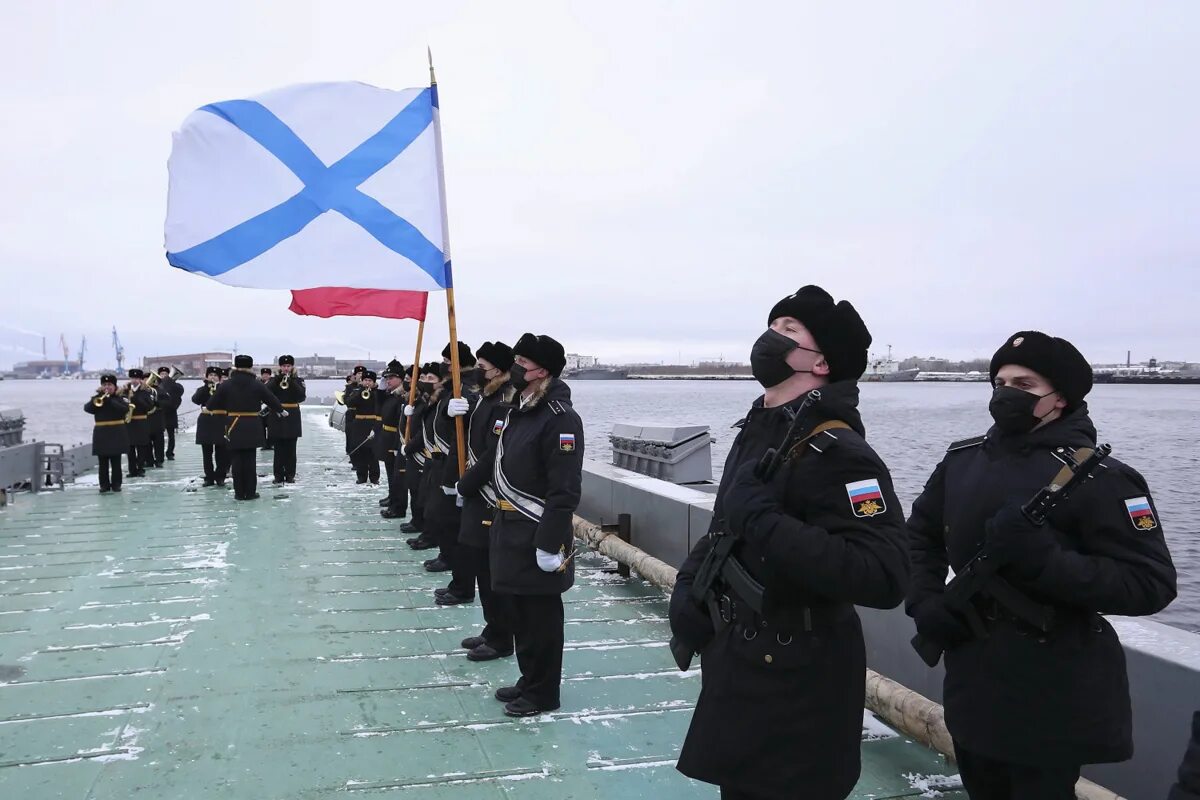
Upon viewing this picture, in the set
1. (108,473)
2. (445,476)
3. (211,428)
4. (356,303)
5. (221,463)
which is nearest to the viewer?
(445,476)

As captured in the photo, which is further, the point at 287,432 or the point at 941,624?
the point at 287,432

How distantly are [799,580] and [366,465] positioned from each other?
483 inches

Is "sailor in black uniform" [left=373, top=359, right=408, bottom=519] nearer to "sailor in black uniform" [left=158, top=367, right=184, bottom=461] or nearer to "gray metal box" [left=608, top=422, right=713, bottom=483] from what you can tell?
"gray metal box" [left=608, top=422, right=713, bottom=483]

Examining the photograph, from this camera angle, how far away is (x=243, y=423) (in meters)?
11.1

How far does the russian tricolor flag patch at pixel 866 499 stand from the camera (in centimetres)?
212

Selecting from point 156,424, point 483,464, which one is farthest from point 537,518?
point 156,424

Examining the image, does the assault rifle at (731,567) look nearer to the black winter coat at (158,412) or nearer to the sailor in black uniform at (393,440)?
the sailor in black uniform at (393,440)

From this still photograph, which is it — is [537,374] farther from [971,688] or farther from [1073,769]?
[1073,769]

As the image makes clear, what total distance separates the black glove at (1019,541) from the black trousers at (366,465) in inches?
466

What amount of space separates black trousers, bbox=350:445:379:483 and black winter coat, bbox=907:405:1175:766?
11679mm

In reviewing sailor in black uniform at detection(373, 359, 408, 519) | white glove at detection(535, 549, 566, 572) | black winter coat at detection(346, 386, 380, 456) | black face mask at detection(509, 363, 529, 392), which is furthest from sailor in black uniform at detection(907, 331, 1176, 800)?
black winter coat at detection(346, 386, 380, 456)

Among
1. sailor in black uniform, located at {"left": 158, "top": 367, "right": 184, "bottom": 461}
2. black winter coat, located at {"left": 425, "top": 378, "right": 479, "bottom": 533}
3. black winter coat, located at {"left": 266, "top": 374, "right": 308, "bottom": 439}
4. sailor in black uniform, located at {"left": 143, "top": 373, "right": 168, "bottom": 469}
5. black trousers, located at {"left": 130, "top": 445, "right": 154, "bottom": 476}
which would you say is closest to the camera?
black winter coat, located at {"left": 425, "top": 378, "right": 479, "bottom": 533}

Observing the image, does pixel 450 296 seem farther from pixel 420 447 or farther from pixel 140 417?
pixel 140 417

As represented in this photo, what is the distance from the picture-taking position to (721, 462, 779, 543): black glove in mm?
2107
